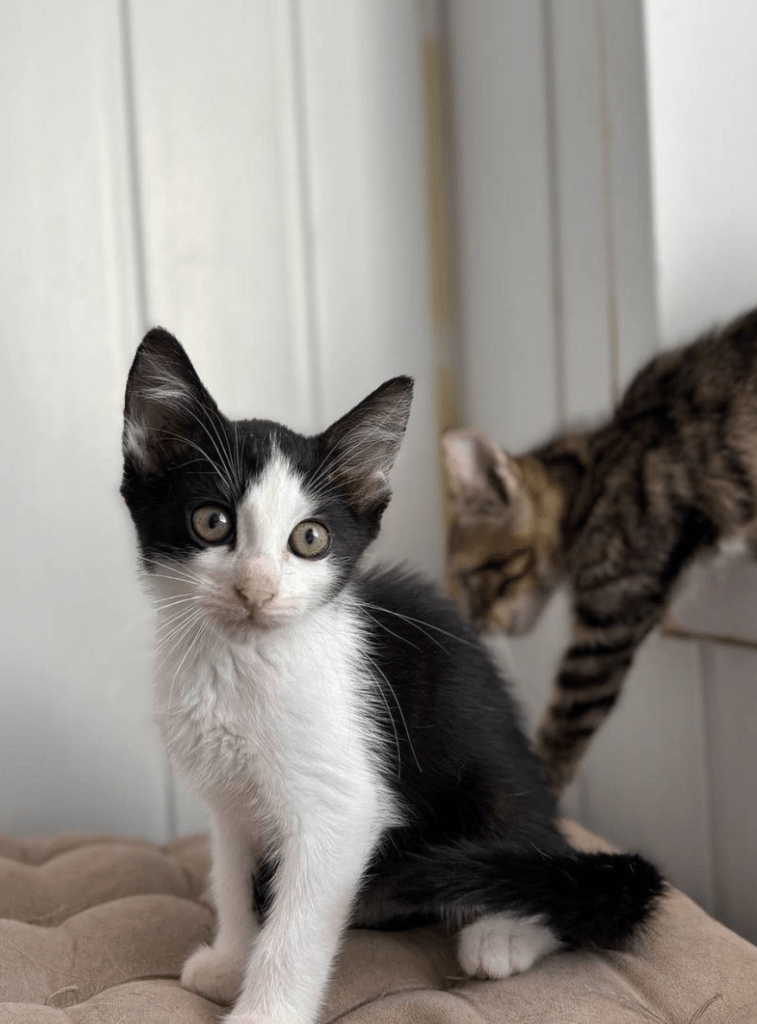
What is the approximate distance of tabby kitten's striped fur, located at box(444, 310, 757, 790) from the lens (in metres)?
1.25

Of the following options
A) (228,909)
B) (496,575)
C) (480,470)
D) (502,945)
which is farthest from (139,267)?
(502,945)

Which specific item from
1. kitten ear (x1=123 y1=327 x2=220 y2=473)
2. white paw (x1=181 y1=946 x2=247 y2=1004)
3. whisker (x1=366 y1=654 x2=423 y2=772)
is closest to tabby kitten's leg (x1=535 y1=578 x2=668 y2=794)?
whisker (x1=366 y1=654 x2=423 y2=772)

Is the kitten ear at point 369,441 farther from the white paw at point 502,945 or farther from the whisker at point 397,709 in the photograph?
the white paw at point 502,945

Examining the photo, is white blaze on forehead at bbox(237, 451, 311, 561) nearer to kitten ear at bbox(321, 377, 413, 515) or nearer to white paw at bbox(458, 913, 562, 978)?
kitten ear at bbox(321, 377, 413, 515)

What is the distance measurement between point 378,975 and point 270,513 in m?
0.44

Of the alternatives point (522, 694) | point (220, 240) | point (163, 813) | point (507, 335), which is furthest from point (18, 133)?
point (522, 694)

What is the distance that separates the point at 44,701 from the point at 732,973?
1.01 m

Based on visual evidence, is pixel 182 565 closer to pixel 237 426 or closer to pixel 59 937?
pixel 237 426

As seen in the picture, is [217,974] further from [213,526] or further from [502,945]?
[213,526]

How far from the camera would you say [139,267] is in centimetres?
154

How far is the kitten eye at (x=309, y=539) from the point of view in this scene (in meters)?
0.84

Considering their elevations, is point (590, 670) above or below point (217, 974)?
above

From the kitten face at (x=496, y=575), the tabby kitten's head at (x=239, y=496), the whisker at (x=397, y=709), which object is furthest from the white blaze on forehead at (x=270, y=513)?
the kitten face at (x=496, y=575)

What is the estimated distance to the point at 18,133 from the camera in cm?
146
